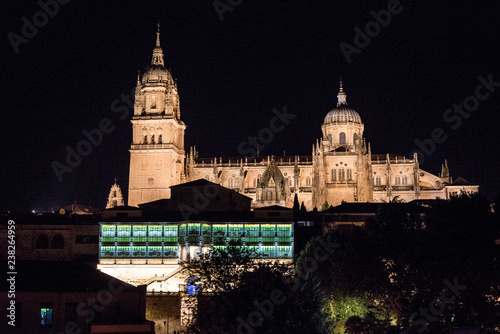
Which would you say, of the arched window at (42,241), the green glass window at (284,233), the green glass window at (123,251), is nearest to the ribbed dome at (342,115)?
the green glass window at (284,233)

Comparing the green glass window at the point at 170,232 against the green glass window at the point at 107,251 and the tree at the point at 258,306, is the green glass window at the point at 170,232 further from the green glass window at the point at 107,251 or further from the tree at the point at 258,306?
the tree at the point at 258,306

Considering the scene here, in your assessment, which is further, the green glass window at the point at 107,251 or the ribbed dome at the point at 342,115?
the ribbed dome at the point at 342,115

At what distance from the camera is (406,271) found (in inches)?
2072

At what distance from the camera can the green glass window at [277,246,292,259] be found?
7338 centimetres

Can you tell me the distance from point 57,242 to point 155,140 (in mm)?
41094

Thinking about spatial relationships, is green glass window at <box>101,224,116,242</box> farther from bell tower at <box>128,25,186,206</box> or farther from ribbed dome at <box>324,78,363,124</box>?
ribbed dome at <box>324,78,363,124</box>

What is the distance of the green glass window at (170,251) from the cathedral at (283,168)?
3173 cm

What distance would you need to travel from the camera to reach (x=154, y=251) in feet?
242

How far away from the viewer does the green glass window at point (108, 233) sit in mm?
74812

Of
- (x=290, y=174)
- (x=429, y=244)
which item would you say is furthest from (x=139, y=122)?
(x=429, y=244)

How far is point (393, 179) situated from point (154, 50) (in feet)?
157

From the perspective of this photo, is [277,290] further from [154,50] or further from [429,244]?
[154,50]

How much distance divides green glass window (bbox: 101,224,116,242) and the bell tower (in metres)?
35.2

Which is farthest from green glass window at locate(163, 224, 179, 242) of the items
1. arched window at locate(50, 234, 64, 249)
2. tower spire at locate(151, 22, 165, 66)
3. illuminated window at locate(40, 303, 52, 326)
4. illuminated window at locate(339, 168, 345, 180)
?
tower spire at locate(151, 22, 165, 66)
